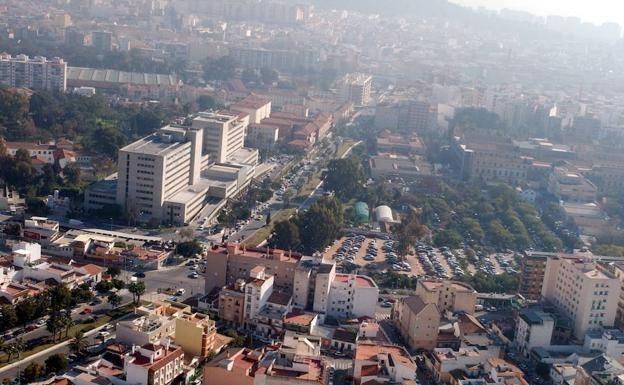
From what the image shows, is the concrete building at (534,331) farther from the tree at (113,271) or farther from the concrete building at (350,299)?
the tree at (113,271)

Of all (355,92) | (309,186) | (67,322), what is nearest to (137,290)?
(67,322)

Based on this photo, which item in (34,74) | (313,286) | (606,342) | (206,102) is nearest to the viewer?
(606,342)

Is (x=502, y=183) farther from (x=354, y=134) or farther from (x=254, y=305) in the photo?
(x=254, y=305)

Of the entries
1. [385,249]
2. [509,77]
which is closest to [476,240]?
[385,249]

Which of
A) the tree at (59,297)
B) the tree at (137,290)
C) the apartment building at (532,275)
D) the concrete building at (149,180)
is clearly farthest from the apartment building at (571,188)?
the tree at (59,297)

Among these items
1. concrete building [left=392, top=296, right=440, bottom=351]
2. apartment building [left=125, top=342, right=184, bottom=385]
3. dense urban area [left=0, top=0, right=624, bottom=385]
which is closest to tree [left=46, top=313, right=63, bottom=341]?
dense urban area [left=0, top=0, right=624, bottom=385]

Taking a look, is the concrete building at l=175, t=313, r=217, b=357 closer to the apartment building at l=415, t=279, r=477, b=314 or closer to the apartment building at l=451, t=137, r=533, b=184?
the apartment building at l=415, t=279, r=477, b=314

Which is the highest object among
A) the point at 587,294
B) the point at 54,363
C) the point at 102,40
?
the point at 102,40

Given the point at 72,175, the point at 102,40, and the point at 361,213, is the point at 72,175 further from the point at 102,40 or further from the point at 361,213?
the point at 102,40
